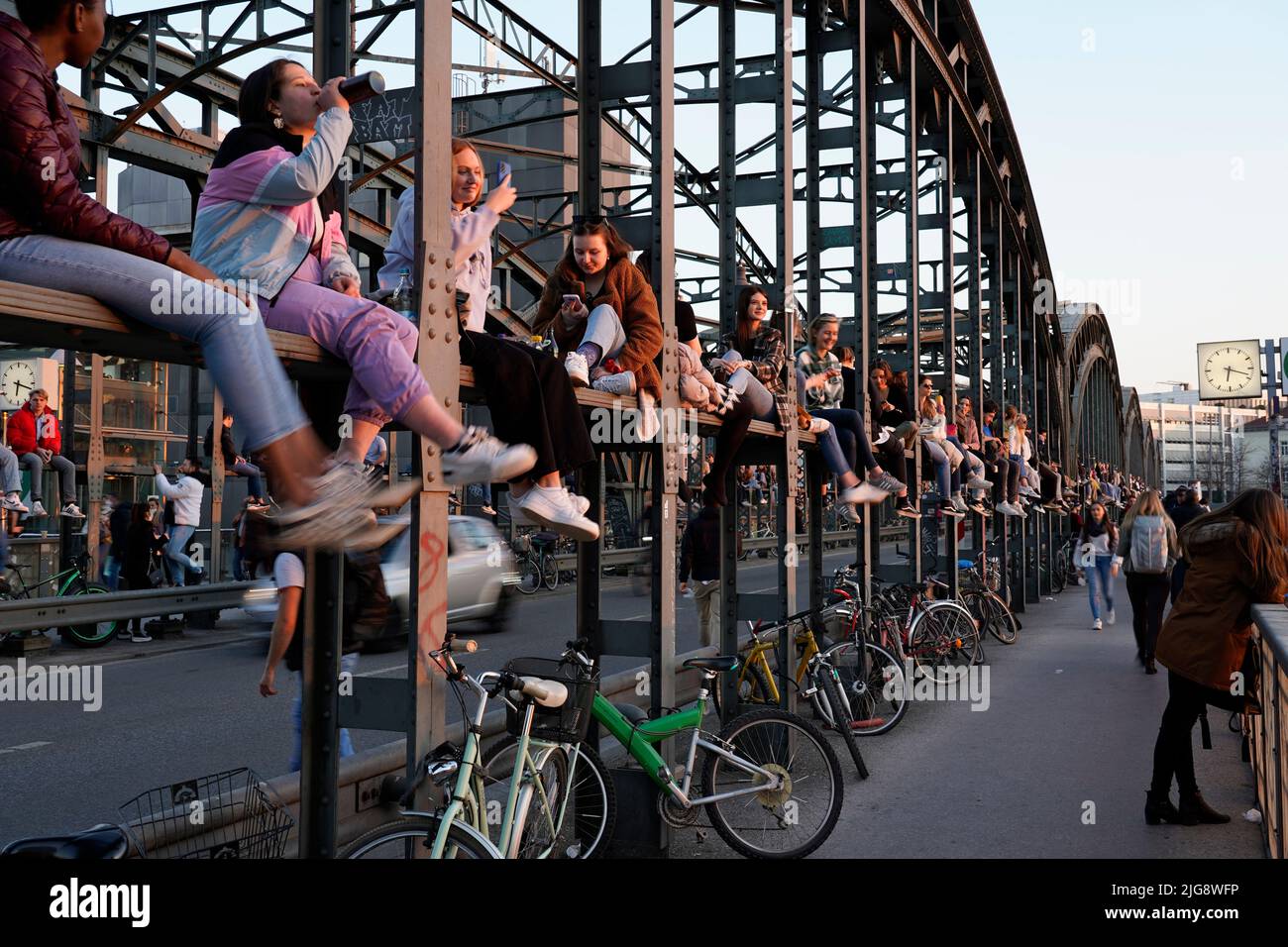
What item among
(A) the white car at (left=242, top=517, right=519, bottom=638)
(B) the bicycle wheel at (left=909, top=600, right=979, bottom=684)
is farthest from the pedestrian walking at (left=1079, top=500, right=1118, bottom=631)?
(A) the white car at (left=242, top=517, right=519, bottom=638)

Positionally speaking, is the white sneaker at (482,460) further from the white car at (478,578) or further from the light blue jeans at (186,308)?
the white car at (478,578)

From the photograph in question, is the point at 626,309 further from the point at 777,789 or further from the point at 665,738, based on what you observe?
the point at 777,789

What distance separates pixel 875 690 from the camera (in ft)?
32.1

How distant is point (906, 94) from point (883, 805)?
9.92 meters

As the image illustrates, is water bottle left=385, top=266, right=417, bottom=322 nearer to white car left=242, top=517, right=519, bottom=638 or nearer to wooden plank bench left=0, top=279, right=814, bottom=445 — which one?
wooden plank bench left=0, top=279, right=814, bottom=445

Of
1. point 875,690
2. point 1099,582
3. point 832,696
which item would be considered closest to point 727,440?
point 832,696

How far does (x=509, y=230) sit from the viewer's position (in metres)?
37.7

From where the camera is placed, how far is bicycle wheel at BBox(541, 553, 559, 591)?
2216 centimetres

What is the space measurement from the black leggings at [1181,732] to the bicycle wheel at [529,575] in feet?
50.6

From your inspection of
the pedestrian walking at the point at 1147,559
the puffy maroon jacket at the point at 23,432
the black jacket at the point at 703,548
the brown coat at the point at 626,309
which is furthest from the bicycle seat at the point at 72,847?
the puffy maroon jacket at the point at 23,432

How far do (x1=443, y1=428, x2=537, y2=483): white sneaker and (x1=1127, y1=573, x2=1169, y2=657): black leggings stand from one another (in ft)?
32.3

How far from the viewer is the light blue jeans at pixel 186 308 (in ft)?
9.61

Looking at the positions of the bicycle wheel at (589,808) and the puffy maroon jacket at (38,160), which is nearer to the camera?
the puffy maroon jacket at (38,160)

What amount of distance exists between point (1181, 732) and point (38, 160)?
6528mm
